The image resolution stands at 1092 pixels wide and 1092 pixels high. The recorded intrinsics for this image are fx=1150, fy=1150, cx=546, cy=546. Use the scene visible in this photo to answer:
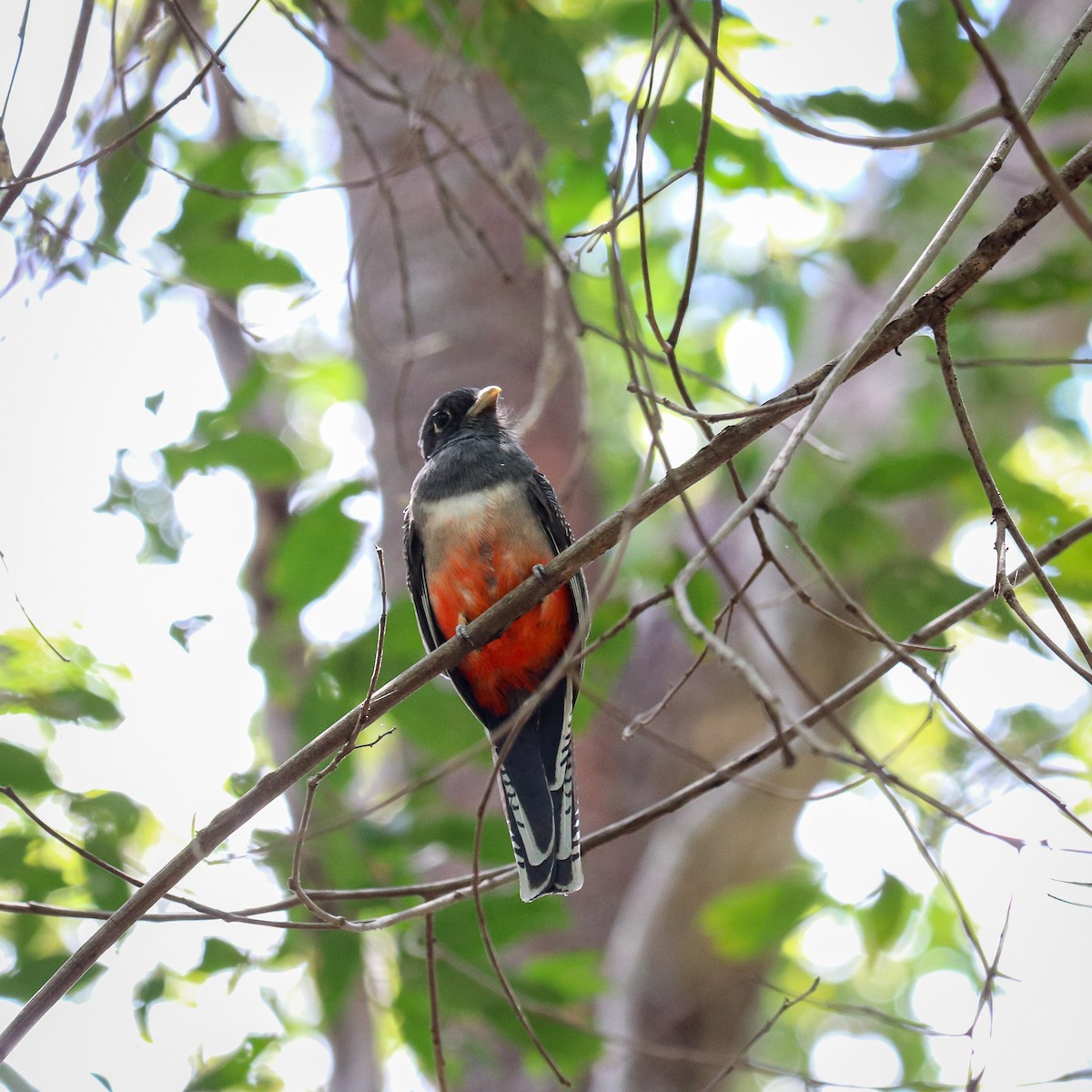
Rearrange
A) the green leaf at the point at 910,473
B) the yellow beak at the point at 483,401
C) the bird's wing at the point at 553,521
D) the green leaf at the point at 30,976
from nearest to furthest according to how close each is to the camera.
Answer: the green leaf at the point at 30,976
the green leaf at the point at 910,473
the bird's wing at the point at 553,521
the yellow beak at the point at 483,401

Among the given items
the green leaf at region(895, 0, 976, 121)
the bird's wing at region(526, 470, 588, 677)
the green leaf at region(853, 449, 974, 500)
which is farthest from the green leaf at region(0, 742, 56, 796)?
the green leaf at region(895, 0, 976, 121)

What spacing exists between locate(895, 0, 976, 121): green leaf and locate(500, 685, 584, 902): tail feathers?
96.5 inches

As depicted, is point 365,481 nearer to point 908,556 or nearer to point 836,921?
point 908,556

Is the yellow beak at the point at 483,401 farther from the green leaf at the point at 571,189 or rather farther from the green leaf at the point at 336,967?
the green leaf at the point at 336,967

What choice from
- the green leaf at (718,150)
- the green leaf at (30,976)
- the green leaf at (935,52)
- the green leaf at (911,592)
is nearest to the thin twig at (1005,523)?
the green leaf at (718,150)

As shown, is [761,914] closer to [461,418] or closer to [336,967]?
[336,967]

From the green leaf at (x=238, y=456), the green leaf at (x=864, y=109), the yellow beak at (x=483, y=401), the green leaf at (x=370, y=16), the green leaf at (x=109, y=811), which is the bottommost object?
the green leaf at (x=109, y=811)

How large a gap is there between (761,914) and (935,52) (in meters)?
3.27

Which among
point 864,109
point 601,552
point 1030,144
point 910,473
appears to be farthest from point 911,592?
point 1030,144

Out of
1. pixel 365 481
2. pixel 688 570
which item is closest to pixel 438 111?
pixel 365 481

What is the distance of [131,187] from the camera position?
3.46 metres

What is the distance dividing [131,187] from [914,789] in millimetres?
2782

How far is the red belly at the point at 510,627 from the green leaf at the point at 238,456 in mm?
691

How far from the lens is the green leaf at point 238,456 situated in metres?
4.07
